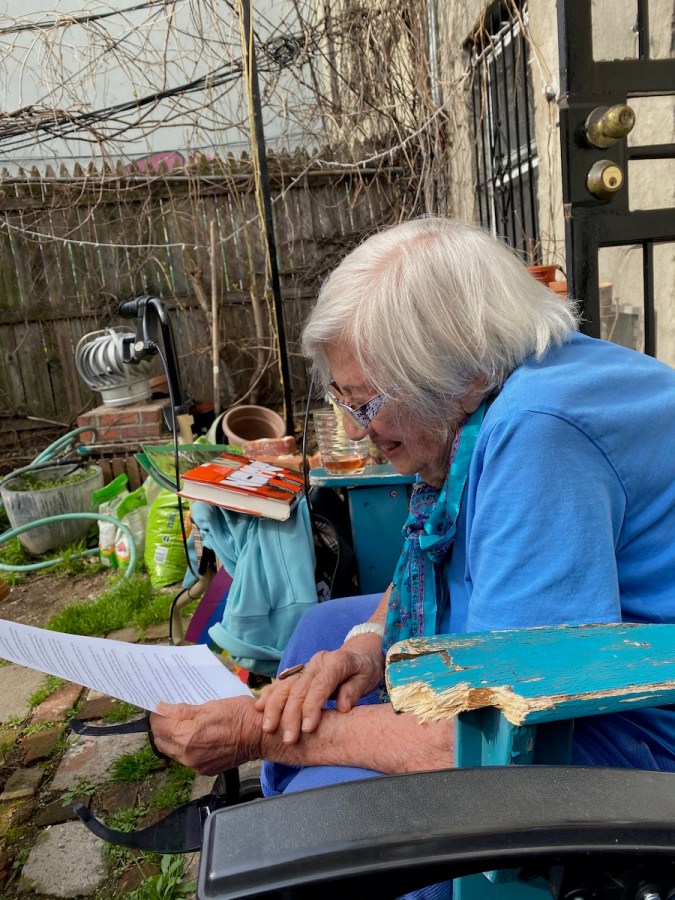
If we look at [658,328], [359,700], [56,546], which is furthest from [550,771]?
[56,546]

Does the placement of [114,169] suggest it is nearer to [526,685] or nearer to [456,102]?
[456,102]

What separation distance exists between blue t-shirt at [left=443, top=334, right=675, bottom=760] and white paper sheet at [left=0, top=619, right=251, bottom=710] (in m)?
0.61

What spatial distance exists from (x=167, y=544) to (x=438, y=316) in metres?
2.50

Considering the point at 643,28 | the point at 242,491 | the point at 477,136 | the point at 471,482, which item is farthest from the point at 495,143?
the point at 471,482

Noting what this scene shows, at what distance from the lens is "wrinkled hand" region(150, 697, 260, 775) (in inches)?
45.8

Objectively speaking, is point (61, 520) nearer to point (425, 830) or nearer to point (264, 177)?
point (264, 177)

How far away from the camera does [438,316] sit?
111 centimetres

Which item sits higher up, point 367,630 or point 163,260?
point 163,260

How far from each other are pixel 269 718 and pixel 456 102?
16.4 ft

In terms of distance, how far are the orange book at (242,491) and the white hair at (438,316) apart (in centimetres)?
89

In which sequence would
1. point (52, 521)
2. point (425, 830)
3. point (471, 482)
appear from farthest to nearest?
1. point (52, 521)
2. point (471, 482)
3. point (425, 830)

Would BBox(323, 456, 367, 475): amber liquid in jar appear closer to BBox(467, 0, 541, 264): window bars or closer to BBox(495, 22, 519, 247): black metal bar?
BBox(467, 0, 541, 264): window bars

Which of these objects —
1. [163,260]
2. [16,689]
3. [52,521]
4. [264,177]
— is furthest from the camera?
[163,260]

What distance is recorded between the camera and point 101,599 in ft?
10.6
